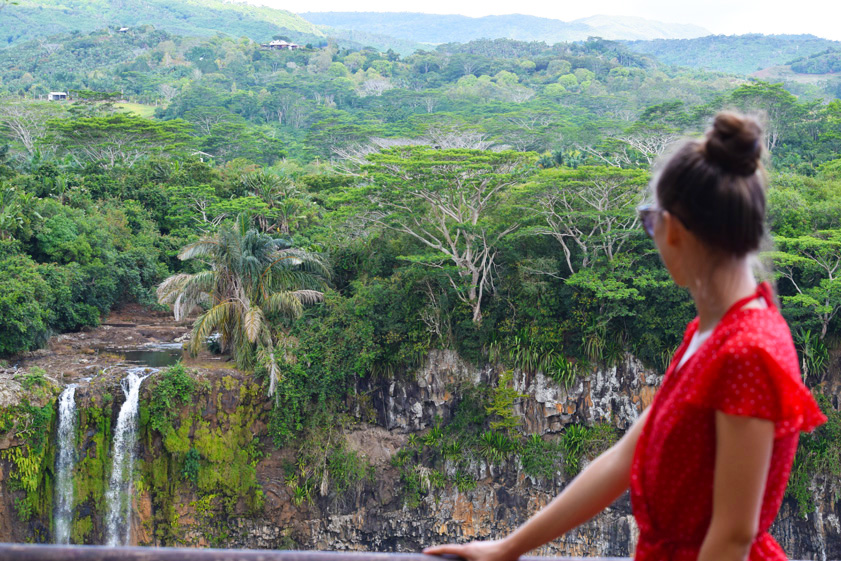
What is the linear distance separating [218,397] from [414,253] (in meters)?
4.64

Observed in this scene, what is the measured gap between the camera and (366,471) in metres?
12.7

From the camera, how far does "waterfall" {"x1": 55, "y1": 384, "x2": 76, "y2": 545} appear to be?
11266 mm

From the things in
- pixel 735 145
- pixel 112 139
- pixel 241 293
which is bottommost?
pixel 241 293

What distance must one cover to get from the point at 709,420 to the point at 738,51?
3314 inches

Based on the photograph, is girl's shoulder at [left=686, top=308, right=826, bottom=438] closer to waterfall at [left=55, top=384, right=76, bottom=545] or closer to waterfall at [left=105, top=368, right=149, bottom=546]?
waterfall at [left=105, top=368, right=149, bottom=546]

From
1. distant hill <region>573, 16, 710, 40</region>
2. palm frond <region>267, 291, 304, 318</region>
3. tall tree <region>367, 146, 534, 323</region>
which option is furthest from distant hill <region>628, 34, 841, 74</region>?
distant hill <region>573, 16, 710, 40</region>

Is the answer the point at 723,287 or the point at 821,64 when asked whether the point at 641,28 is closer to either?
the point at 821,64

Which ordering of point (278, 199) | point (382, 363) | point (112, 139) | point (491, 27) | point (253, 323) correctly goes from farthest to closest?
point (491, 27) → point (112, 139) → point (278, 199) → point (382, 363) → point (253, 323)

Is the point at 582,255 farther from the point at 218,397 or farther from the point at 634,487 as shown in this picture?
the point at 634,487

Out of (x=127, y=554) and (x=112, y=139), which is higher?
(x=127, y=554)

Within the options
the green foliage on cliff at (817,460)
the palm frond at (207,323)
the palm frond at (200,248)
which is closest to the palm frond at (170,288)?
the palm frond at (200,248)

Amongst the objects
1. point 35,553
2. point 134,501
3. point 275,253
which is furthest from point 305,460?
point 35,553

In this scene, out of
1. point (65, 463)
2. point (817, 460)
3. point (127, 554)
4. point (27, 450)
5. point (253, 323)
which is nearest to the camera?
point (127, 554)

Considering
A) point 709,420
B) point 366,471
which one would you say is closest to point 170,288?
point 366,471
